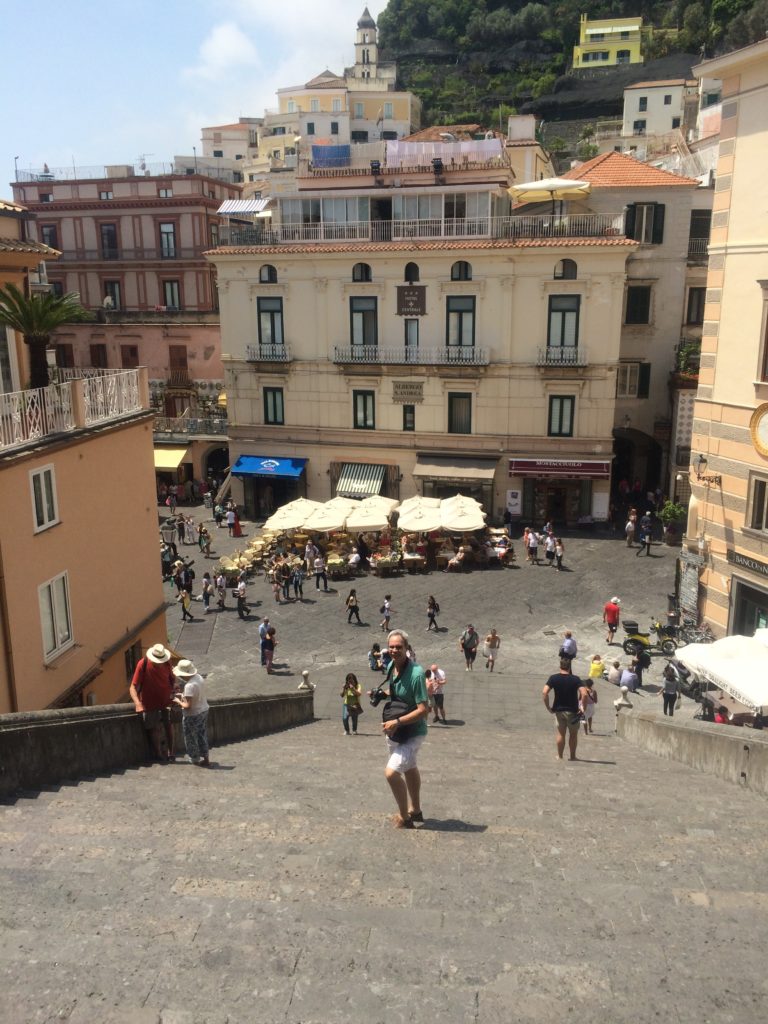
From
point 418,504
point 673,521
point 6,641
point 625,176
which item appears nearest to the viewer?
point 6,641

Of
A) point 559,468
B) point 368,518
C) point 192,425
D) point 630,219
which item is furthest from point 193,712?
point 192,425

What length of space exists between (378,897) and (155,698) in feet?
15.7

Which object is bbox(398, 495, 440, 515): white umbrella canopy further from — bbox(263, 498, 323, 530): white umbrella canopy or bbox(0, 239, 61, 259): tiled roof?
bbox(0, 239, 61, 259): tiled roof

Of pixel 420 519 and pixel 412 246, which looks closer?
pixel 420 519

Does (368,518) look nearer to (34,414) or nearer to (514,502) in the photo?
(514,502)

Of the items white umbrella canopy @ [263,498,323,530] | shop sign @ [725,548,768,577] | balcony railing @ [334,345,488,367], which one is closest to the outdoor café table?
white umbrella canopy @ [263,498,323,530]

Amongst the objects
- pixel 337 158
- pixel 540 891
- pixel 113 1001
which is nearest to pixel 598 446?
pixel 337 158

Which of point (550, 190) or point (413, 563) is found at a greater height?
→ point (550, 190)

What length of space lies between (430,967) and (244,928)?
4.34 feet

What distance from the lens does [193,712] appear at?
955 centimetres

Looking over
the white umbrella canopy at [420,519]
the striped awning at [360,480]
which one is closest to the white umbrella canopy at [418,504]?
the white umbrella canopy at [420,519]

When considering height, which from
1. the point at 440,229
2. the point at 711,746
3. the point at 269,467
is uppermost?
the point at 440,229

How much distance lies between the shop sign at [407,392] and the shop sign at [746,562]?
55.5ft

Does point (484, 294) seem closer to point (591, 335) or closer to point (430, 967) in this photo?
point (591, 335)
